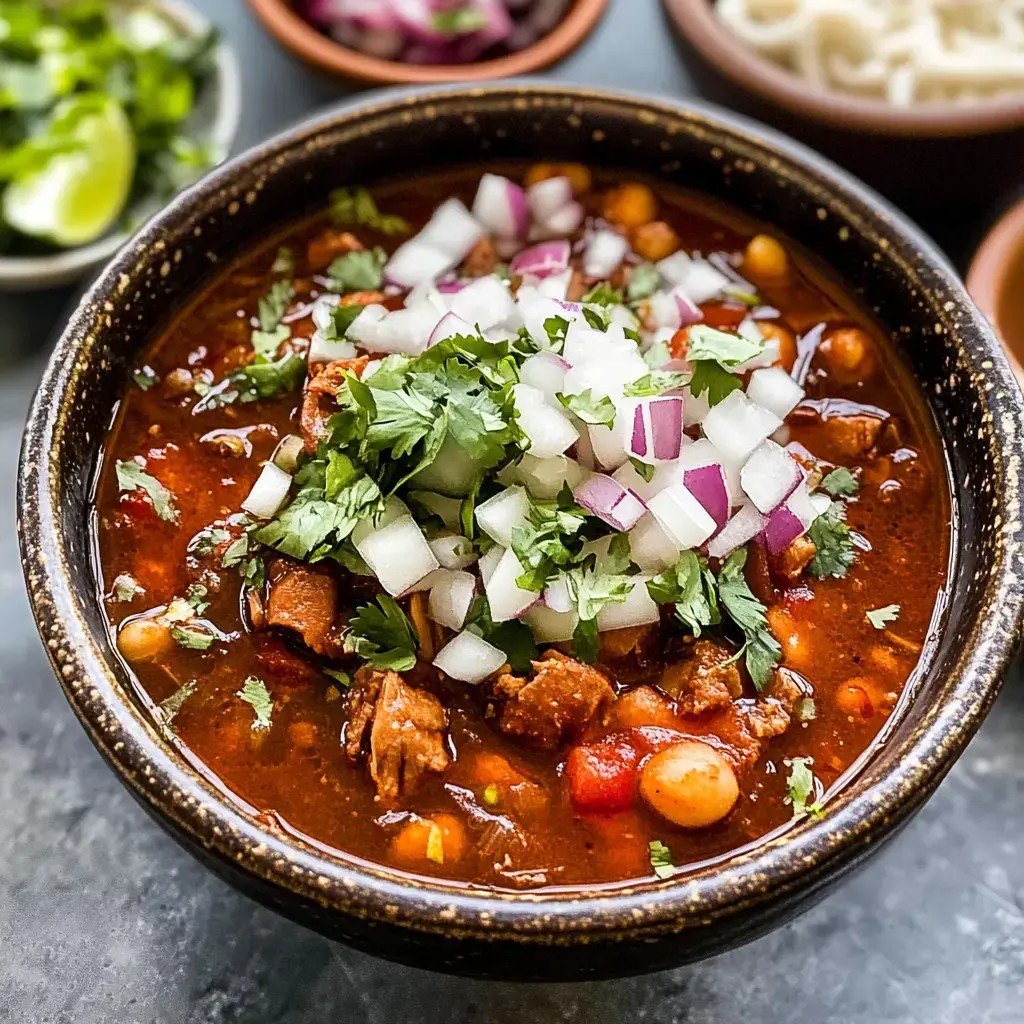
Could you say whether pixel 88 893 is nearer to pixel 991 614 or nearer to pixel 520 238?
pixel 520 238

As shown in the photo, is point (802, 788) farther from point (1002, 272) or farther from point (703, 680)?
point (1002, 272)

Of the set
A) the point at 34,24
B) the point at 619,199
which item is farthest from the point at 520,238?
the point at 34,24

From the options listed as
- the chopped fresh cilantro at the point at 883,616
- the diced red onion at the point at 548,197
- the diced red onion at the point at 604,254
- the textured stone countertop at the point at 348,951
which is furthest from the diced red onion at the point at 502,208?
the textured stone countertop at the point at 348,951

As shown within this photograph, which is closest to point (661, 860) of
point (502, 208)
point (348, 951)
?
point (348, 951)

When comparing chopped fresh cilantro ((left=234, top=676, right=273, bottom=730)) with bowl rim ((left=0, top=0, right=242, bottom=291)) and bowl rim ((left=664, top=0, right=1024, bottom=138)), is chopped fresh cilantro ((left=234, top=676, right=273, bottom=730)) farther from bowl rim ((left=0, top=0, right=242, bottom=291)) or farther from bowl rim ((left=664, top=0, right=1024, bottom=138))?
bowl rim ((left=664, top=0, right=1024, bottom=138))

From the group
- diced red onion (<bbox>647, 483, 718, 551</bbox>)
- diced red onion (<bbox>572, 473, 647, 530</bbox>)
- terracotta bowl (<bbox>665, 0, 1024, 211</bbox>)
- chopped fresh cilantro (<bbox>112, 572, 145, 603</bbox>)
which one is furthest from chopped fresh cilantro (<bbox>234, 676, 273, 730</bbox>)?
terracotta bowl (<bbox>665, 0, 1024, 211</bbox>)

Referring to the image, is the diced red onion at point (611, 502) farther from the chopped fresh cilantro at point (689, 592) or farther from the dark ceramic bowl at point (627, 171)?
the dark ceramic bowl at point (627, 171)
